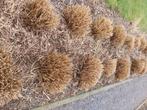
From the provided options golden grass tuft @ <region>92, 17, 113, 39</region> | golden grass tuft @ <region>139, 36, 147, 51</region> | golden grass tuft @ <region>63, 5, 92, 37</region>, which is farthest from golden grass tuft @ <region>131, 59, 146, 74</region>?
golden grass tuft @ <region>63, 5, 92, 37</region>

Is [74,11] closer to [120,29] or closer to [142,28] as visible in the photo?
[120,29]


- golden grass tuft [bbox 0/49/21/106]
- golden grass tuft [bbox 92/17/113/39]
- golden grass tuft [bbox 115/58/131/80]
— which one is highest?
golden grass tuft [bbox 92/17/113/39]

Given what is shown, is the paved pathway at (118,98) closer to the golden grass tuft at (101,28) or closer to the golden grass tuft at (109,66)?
the golden grass tuft at (109,66)

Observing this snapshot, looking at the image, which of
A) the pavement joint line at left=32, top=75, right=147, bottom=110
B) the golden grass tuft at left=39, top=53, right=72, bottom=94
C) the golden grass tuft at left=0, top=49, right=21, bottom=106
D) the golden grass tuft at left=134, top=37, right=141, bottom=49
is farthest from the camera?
the golden grass tuft at left=134, top=37, right=141, bottom=49

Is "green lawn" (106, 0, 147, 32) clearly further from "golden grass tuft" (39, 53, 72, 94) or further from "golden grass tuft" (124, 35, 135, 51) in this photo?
"golden grass tuft" (39, 53, 72, 94)

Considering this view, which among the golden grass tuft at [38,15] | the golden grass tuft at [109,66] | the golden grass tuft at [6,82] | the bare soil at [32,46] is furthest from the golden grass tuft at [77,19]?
the golden grass tuft at [6,82]
